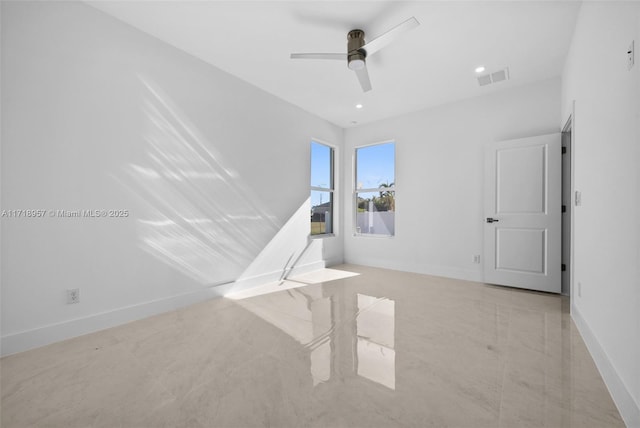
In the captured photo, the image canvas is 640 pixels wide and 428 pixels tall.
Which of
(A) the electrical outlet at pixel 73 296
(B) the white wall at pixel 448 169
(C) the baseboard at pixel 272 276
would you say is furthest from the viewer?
(B) the white wall at pixel 448 169

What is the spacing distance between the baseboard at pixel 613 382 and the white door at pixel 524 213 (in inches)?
56.3

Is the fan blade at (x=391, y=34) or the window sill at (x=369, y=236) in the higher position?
the fan blade at (x=391, y=34)

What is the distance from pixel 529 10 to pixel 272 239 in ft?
12.1

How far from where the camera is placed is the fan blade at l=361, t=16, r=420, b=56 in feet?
6.67

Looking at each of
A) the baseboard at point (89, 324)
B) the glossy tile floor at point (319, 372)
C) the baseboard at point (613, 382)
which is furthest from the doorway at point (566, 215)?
the baseboard at point (89, 324)

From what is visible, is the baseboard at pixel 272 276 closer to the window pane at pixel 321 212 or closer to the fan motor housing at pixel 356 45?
the window pane at pixel 321 212

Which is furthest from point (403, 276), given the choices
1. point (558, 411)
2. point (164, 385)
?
point (164, 385)

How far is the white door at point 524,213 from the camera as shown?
130 inches

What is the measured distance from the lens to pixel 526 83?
3588 millimetres

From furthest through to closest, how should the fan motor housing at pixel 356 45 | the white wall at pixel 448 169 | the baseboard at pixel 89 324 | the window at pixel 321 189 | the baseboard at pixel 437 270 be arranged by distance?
1. the window at pixel 321 189
2. the baseboard at pixel 437 270
3. the white wall at pixel 448 169
4. the fan motor housing at pixel 356 45
5. the baseboard at pixel 89 324

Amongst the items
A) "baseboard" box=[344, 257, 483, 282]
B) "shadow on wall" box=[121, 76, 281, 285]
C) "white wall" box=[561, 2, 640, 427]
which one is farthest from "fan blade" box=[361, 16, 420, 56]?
"baseboard" box=[344, 257, 483, 282]

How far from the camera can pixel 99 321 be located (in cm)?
230

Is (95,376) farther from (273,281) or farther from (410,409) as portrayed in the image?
(273,281)

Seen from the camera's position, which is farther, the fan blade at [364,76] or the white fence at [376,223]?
the white fence at [376,223]
